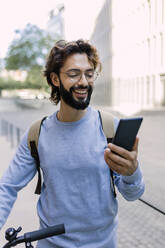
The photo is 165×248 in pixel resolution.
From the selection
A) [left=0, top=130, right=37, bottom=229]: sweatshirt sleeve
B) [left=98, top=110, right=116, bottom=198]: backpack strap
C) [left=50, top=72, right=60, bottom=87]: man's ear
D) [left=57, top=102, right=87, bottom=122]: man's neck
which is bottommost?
[left=0, top=130, right=37, bottom=229]: sweatshirt sleeve

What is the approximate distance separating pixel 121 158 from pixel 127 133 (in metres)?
0.10

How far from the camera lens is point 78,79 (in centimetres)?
155

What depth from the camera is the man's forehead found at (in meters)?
1.54

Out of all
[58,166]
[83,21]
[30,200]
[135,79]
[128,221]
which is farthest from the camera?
[83,21]

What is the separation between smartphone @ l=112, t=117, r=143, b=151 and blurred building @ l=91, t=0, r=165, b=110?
101 feet

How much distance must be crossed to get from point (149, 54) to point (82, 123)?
32406 millimetres

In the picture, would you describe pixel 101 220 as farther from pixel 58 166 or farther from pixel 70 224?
pixel 58 166

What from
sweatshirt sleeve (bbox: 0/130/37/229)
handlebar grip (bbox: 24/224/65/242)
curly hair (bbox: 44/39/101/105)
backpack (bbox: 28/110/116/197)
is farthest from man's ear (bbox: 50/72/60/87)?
handlebar grip (bbox: 24/224/65/242)

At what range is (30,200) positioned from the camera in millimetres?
5367

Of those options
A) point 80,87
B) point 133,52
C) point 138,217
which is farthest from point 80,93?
point 133,52

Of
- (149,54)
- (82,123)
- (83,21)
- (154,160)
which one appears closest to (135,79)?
(149,54)

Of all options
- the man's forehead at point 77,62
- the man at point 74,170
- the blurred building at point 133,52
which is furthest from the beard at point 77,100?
the blurred building at point 133,52

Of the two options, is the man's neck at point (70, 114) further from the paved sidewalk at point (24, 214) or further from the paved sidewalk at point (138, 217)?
the paved sidewalk at point (24, 214)

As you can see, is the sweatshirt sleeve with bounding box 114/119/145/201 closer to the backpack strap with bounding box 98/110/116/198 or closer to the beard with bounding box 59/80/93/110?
the backpack strap with bounding box 98/110/116/198
